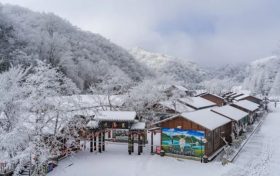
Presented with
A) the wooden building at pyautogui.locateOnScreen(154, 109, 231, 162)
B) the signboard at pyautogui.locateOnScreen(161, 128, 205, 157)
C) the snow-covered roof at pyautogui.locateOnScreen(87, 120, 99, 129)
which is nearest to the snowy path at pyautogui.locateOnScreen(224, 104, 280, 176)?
the wooden building at pyautogui.locateOnScreen(154, 109, 231, 162)

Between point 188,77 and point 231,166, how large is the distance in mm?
138314

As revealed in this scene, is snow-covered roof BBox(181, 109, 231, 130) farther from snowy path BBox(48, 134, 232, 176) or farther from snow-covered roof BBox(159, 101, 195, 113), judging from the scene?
snow-covered roof BBox(159, 101, 195, 113)

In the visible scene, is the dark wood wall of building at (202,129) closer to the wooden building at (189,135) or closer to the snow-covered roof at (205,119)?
the wooden building at (189,135)

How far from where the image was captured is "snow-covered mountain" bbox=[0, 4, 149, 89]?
161 feet

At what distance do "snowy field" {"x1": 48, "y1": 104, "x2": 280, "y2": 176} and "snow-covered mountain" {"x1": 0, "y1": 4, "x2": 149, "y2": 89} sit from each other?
13991mm

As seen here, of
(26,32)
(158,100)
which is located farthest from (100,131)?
(26,32)

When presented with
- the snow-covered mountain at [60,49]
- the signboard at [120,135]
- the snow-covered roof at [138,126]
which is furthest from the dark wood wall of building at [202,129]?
the snow-covered mountain at [60,49]

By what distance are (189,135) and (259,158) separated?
6308 mm

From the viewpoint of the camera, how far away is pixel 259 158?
998 inches

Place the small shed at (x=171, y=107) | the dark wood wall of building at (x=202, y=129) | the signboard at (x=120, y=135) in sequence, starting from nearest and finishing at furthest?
the dark wood wall of building at (x=202, y=129), the signboard at (x=120, y=135), the small shed at (x=171, y=107)

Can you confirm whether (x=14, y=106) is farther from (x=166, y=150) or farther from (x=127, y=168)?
(x=166, y=150)

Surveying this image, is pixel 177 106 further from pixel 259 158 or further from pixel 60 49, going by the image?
pixel 60 49

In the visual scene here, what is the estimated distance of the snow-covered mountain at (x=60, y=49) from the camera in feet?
161

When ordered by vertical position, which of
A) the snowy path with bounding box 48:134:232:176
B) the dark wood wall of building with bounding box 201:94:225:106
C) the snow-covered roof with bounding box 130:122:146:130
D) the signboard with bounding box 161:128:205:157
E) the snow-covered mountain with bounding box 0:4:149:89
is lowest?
the snowy path with bounding box 48:134:232:176
